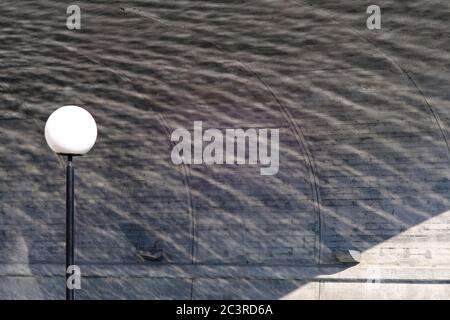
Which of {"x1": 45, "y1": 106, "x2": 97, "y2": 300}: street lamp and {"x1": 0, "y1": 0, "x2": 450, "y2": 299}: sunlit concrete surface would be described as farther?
{"x1": 0, "y1": 0, "x2": 450, "y2": 299}: sunlit concrete surface

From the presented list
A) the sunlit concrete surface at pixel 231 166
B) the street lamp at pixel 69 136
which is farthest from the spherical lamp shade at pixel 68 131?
the sunlit concrete surface at pixel 231 166

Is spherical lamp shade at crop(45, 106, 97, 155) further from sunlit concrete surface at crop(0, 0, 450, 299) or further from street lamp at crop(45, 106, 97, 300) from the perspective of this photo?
sunlit concrete surface at crop(0, 0, 450, 299)

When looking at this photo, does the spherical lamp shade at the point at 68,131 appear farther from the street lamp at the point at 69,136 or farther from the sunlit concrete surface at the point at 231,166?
the sunlit concrete surface at the point at 231,166

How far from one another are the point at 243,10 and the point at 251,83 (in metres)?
1.07

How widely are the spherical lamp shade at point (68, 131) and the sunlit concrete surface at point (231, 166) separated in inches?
209

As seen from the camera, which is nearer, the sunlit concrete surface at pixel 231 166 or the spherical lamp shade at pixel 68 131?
the spherical lamp shade at pixel 68 131

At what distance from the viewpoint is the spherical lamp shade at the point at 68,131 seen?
5.84 m

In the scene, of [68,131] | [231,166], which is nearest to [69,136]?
[68,131]

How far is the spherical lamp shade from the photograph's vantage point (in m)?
5.84

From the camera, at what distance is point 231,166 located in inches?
462

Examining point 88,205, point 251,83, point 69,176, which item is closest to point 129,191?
point 88,205

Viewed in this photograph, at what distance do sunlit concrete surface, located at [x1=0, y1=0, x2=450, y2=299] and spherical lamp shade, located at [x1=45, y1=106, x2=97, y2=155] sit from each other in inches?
209

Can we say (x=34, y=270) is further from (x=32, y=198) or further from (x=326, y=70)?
(x=326, y=70)

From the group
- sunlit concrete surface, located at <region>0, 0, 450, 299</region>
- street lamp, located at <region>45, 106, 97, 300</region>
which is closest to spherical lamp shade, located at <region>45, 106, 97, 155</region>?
Answer: street lamp, located at <region>45, 106, 97, 300</region>
